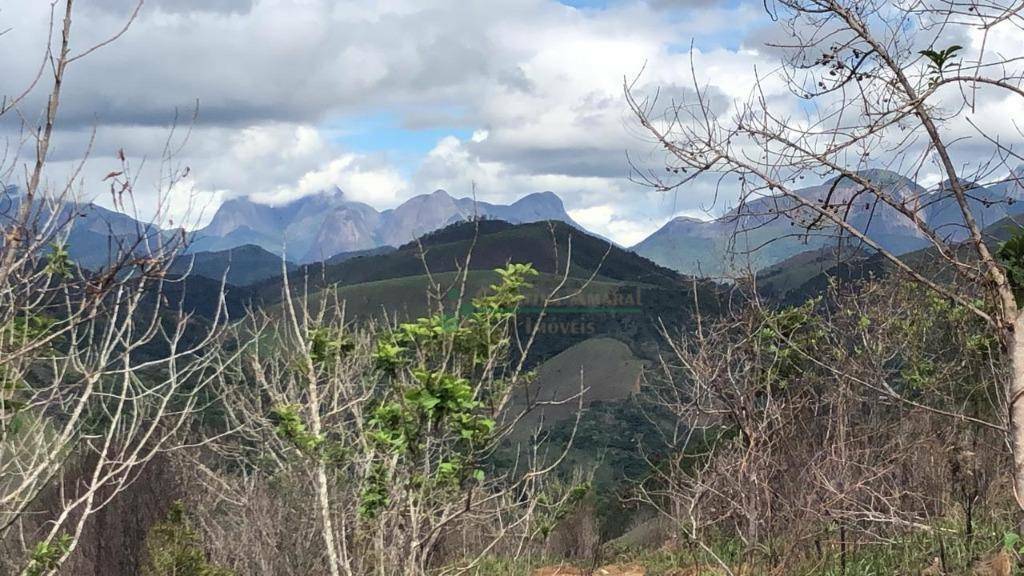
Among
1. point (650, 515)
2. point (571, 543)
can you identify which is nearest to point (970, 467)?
point (571, 543)

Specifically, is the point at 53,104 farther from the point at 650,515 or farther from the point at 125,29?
the point at 650,515

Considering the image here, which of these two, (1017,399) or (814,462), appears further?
(814,462)

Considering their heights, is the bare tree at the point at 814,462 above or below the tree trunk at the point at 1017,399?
below

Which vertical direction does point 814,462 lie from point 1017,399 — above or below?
below

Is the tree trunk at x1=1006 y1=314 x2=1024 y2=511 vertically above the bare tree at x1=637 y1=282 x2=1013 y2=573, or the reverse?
the tree trunk at x1=1006 y1=314 x2=1024 y2=511

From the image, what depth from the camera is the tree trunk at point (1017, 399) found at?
4.54 meters

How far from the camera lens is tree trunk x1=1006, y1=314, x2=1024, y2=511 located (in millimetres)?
4543

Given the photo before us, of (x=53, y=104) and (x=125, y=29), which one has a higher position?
(x=125, y=29)

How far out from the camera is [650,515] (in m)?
43.2

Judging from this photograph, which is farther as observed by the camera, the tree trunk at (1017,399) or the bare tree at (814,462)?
the bare tree at (814,462)

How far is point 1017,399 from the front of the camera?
4.54 metres

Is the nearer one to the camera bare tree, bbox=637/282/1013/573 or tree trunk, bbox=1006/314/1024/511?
tree trunk, bbox=1006/314/1024/511

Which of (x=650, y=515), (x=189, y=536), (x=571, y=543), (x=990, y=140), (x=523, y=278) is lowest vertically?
(x=650, y=515)

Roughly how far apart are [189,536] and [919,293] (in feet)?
41.0
